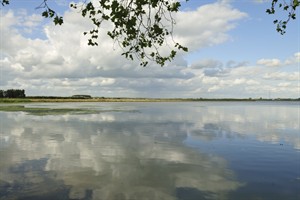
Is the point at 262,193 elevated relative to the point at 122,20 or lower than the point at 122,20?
lower

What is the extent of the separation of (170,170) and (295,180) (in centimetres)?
655

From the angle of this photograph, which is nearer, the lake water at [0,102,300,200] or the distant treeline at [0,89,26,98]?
the lake water at [0,102,300,200]

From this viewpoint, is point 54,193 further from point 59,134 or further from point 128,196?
point 59,134

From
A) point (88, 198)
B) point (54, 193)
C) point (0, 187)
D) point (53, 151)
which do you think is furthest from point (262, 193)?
point (53, 151)

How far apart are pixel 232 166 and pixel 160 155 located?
543 cm

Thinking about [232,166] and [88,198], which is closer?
[88,198]

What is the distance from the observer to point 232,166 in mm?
20375

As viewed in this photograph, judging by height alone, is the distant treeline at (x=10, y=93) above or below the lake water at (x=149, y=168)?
above

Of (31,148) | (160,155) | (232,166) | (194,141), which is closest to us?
(232,166)

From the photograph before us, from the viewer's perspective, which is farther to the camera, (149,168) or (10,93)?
(10,93)

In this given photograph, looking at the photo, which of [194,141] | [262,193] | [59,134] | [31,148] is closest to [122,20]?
[262,193]

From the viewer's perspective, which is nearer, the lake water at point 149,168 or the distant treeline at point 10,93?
the lake water at point 149,168

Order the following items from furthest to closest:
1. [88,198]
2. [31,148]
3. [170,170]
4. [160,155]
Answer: [31,148], [160,155], [170,170], [88,198]

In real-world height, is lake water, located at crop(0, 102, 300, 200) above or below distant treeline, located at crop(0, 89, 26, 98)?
below
